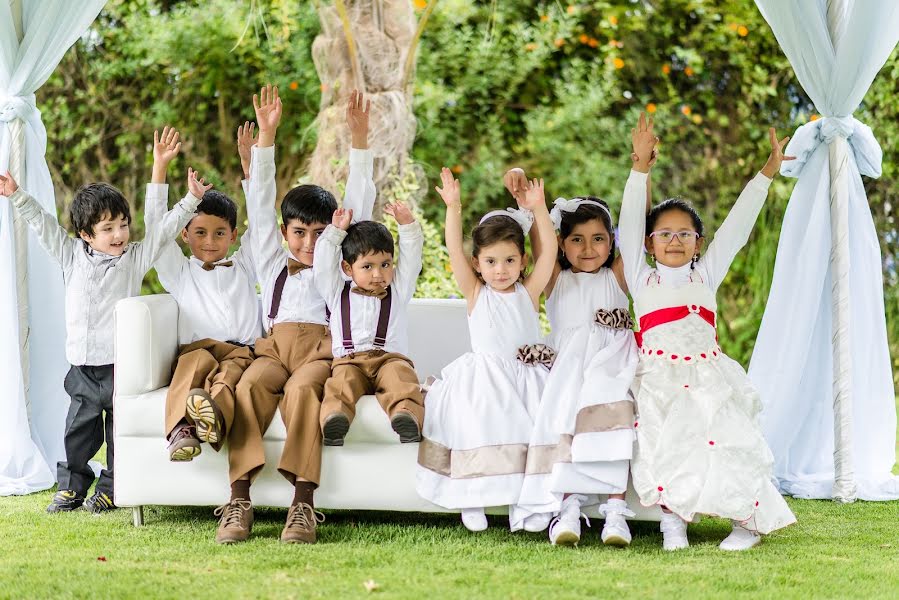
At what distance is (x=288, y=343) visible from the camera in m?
3.68

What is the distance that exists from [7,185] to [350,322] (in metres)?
1.24

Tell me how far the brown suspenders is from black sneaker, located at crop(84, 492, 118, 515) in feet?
3.30

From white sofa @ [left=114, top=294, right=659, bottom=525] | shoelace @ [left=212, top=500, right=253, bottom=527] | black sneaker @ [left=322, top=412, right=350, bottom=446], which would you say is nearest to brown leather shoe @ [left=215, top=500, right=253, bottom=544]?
shoelace @ [left=212, top=500, right=253, bottom=527]

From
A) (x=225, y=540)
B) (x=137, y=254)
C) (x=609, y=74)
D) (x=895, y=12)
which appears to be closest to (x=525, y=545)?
(x=225, y=540)

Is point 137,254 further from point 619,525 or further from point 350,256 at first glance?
point 619,525

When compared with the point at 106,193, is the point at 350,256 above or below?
below

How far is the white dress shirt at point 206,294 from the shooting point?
380cm

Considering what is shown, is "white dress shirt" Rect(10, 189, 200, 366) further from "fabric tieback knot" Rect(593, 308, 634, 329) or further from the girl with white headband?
"fabric tieback knot" Rect(593, 308, 634, 329)

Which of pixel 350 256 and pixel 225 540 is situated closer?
pixel 225 540

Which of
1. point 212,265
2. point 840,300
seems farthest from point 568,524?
point 212,265

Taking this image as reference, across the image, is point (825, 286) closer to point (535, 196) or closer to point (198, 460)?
point (535, 196)

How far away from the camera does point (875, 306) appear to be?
4027 mm

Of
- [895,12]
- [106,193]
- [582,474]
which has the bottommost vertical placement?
[582,474]

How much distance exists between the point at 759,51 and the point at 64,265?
15.7 ft
